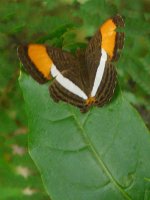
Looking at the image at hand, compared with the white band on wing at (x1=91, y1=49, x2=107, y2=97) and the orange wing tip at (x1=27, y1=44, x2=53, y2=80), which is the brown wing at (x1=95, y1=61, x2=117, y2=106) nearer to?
the white band on wing at (x1=91, y1=49, x2=107, y2=97)

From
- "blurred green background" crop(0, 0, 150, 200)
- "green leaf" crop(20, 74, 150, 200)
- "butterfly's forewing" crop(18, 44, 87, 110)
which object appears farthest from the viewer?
"blurred green background" crop(0, 0, 150, 200)

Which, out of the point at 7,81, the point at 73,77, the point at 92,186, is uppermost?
the point at 73,77

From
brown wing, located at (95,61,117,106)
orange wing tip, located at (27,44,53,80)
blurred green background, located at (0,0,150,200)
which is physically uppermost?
orange wing tip, located at (27,44,53,80)

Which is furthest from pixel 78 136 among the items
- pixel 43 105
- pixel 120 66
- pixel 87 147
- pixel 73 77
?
pixel 120 66

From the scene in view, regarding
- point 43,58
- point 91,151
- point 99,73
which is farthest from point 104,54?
point 91,151

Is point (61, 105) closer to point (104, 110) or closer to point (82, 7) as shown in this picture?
point (104, 110)

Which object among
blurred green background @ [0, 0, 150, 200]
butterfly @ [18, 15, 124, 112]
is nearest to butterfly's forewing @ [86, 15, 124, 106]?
butterfly @ [18, 15, 124, 112]
